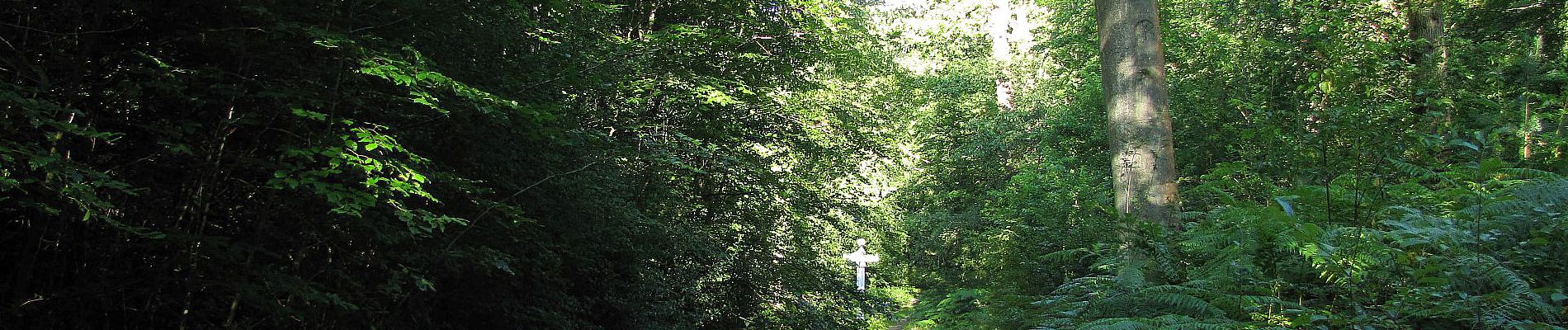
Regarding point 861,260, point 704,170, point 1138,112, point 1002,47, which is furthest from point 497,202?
point 1002,47

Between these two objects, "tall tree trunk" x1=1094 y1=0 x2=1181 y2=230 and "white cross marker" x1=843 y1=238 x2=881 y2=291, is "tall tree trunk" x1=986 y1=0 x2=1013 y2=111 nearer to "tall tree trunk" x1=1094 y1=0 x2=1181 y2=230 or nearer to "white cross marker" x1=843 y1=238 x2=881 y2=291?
"white cross marker" x1=843 y1=238 x2=881 y2=291

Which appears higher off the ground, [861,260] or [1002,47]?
[1002,47]

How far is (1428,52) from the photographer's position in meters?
9.72

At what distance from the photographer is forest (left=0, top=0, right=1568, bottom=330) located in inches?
157

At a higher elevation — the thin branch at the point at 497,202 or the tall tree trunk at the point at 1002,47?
the tall tree trunk at the point at 1002,47

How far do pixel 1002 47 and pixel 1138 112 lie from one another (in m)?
11.0

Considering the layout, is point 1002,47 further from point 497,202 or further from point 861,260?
point 497,202

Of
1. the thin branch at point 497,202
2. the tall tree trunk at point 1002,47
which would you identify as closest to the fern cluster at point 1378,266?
the thin branch at point 497,202

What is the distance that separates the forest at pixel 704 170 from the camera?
4.00 meters

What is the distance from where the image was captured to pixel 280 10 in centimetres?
511

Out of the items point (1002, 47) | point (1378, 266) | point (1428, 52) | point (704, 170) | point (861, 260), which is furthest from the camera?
point (1002, 47)

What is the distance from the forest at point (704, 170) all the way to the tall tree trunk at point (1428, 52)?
78 mm

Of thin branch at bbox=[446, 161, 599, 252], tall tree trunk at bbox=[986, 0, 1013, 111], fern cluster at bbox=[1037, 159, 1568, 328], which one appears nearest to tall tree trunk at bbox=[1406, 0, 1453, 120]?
fern cluster at bbox=[1037, 159, 1568, 328]

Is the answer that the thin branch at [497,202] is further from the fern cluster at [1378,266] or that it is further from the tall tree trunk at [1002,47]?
the tall tree trunk at [1002,47]
